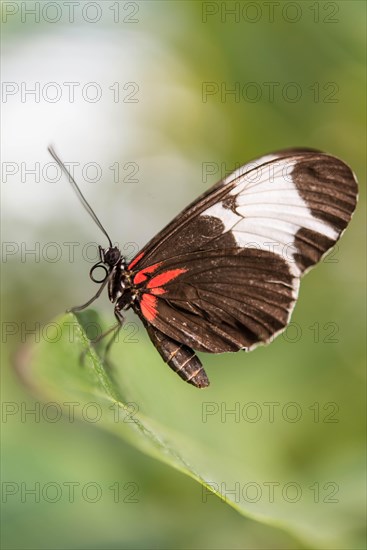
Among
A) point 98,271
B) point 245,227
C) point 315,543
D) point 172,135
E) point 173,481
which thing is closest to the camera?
point 315,543

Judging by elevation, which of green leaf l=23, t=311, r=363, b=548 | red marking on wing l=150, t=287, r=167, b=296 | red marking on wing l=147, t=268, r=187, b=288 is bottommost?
green leaf l=23, t=311, r=363, b=548

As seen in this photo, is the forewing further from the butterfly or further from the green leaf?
the green leaf

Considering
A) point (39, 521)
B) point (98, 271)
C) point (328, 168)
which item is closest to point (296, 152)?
point (328, 168)

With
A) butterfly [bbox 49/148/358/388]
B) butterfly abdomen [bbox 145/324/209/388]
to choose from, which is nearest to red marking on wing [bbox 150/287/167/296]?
butterfly [bbox 49/148/358/388]

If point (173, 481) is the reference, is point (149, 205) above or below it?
above

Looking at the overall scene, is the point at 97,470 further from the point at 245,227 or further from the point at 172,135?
the point at 172,135

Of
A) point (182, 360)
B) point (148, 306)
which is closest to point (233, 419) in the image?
point (182, 360)
